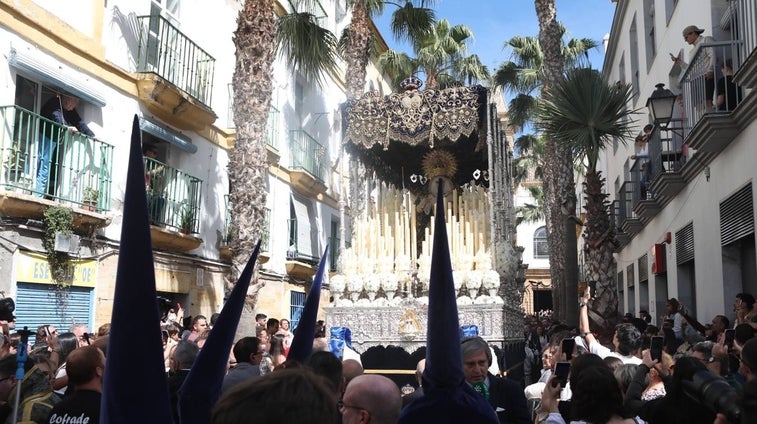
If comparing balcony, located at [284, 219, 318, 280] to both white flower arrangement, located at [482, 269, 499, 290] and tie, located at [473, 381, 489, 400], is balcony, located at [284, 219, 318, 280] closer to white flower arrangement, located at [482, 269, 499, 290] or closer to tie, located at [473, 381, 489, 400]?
white flower arrangement, located at [482, 269, 499, 290]

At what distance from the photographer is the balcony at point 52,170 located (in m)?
10.2

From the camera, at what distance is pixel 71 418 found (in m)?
3.81

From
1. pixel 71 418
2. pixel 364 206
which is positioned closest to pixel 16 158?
pixel 364 206

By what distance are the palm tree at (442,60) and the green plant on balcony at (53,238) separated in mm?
13440

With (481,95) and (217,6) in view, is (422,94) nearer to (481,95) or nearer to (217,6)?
(481,95)

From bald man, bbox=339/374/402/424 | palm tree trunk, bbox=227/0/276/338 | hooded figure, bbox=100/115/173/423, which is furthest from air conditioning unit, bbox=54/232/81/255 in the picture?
hooded figure, bbox=100/115/173/423

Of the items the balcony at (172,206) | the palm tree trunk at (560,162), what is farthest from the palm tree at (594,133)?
the balcony at (172,206)

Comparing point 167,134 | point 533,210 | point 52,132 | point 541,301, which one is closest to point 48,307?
point 52,132

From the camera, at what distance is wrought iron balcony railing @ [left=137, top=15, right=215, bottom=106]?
1407 centimetres

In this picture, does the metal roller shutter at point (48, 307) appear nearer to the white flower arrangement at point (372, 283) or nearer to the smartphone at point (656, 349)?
the white flower arrangement at point (372, 283)

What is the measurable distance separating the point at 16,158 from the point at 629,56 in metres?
18.8

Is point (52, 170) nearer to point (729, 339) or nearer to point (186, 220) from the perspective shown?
point (186, 220)

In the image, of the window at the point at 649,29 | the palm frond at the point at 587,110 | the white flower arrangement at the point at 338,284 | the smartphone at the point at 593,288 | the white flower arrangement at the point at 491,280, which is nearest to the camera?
the white flower arrangement at the point at 491,280

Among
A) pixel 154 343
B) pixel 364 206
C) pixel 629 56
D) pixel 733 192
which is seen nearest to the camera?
pixel 154 343
